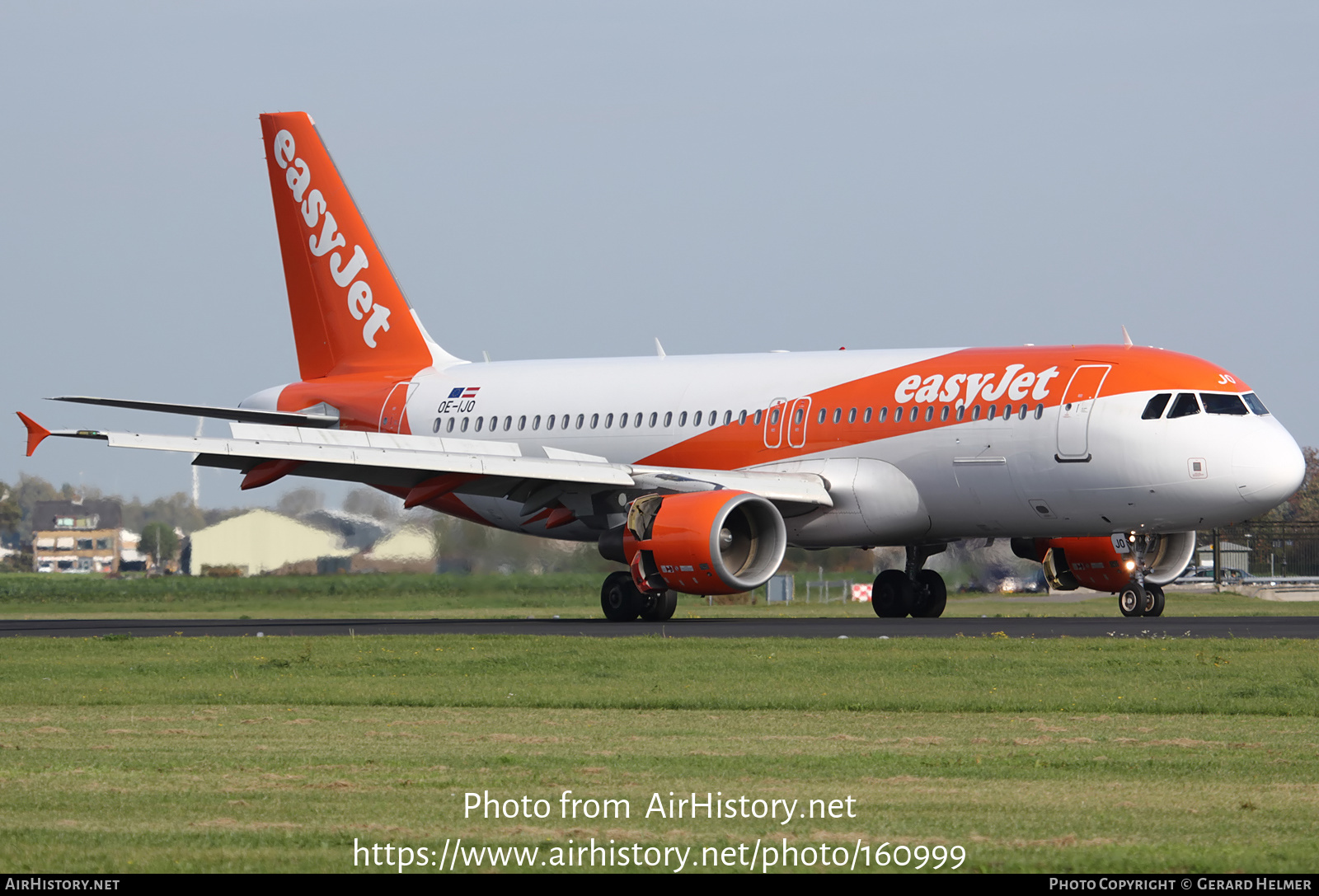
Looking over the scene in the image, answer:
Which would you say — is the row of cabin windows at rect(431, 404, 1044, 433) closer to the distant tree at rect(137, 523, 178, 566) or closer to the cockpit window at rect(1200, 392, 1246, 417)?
the cockpit window at rect(1200, 392, 1246, 417)

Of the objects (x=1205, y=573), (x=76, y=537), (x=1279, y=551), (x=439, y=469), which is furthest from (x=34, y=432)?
(x=1205, y=573)

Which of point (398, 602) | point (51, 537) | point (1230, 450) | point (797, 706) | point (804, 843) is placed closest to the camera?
point (804, 843)

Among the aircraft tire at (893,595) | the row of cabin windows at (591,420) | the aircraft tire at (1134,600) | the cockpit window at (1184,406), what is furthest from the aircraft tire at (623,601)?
the cockpit window at (1184,406)

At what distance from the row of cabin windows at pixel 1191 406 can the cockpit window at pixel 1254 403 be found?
0.25 metres

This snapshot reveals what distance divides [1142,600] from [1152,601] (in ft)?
0.77

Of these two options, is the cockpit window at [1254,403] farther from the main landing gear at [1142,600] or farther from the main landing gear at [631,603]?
the main landing gear at [631,603]

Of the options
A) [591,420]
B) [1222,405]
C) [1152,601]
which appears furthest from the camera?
[591,420]

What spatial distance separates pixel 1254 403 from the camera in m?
27.0

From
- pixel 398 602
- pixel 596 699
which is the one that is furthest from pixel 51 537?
pixel 596 699

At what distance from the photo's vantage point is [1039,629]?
24109mm

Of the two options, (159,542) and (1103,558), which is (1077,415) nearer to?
(1103,558)

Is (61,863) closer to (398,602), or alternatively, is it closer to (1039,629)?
(1039,629)

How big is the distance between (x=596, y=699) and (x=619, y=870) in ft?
25.4

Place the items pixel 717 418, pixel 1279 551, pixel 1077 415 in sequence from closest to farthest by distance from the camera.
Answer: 1. pixel 1077 415
2. pixel 717 418
3. pixel 1279 551
